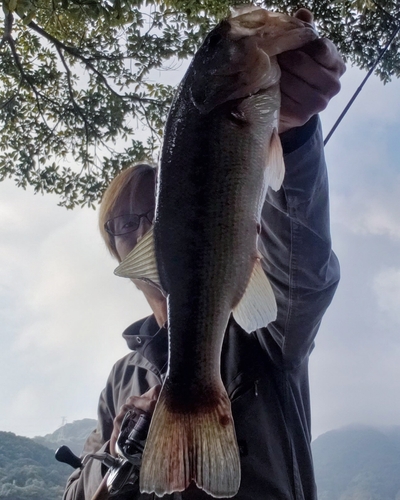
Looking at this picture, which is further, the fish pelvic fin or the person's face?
the person's face

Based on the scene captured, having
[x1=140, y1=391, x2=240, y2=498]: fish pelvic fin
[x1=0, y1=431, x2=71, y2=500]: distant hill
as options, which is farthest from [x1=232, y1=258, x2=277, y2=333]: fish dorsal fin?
[x1=0, y1=431, x2=71, y2=500]: distant hill

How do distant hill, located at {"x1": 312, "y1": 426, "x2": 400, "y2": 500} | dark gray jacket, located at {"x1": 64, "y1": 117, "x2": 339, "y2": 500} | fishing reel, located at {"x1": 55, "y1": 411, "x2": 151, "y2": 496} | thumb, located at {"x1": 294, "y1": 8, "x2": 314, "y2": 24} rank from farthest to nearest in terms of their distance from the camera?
distant hill, located at {"x1": 312, "y1": 426, "x2": 400, "y2": 500} → fishing reel, located at {"x1": 55, "y1": 411, "x2": 151, "y2": 496} → dark gray jacket, located at {"x1": 64, "y1": 117, "x2": 339, "y2": 500} → thumb, located at {"x1": 294, "y1": 8, "x2": 314, "y2": 24}

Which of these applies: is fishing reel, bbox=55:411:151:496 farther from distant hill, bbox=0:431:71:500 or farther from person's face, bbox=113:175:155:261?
distant hill, bbox=0:431:71:500

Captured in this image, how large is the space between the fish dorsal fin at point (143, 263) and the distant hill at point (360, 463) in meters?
9.29

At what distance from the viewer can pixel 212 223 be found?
1.22 m

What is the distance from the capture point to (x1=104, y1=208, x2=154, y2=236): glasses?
110 inches

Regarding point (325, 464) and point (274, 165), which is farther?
point (325, 464)

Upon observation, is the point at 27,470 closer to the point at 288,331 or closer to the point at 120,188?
the point at 120,188

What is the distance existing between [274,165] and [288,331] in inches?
29.0

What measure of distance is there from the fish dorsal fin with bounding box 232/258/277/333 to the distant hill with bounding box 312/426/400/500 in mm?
9195

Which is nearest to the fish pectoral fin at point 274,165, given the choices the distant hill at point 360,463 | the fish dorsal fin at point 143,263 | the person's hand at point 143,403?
the fish dorsal fin at point 143,263

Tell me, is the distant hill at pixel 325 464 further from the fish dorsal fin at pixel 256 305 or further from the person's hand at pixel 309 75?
the person's hand at pixel 309 75

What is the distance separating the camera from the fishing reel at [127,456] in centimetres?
170

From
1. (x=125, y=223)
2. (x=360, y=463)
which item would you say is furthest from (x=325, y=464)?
(x=125, y=223)
